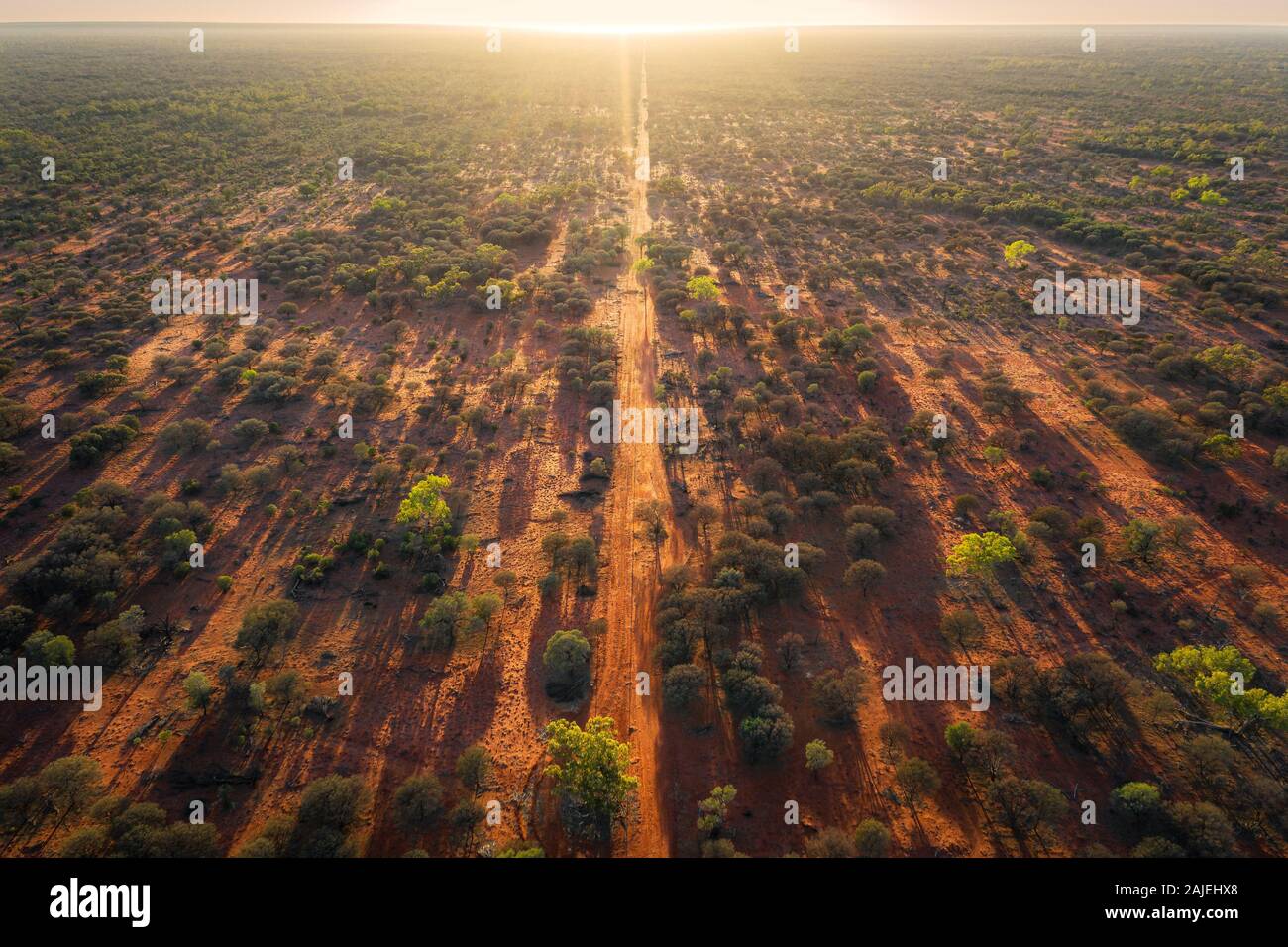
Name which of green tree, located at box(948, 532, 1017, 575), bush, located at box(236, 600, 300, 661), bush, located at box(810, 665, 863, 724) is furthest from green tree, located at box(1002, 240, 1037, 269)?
bush, located at box(236, 600, 300, 661)

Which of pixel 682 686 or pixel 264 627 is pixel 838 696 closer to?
pixel 682 686

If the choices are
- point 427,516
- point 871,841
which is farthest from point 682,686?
point 427,516

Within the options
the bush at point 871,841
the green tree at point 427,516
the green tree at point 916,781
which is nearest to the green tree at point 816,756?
the bush at point 871,841

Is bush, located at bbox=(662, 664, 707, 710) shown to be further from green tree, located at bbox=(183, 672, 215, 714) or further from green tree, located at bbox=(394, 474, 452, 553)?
green tree, located at bbox=(183, 672, 215, 714)

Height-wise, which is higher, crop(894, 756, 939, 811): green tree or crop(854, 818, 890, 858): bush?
crop(894, 756, 939, 811): green tree

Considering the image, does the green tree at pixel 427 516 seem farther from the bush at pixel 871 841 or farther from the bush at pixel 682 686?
the bush at pixel 871 841

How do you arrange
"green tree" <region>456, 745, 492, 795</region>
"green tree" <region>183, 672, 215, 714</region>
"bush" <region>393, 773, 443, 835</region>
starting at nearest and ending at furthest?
"bush" <region>393, 773, 443, 835</region> → "green tree" <region>456, 745, 492, 795</region> → "green tree" <region>183, 672, 215, 714</region>

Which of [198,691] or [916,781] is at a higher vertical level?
[198,691]

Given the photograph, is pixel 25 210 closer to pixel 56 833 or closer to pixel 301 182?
pixel 301 182

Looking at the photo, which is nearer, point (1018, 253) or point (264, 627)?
point (264, 627)
